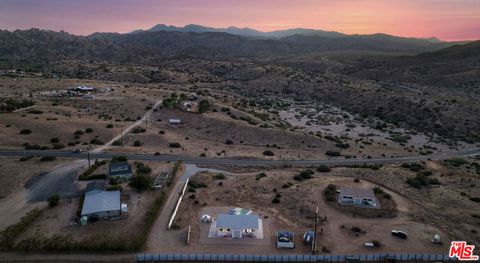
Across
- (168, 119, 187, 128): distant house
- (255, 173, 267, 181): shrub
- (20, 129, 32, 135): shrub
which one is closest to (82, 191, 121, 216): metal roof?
(255, 173, 267, 181): shrub

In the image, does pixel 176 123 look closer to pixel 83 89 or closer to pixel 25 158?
pixel 25 158

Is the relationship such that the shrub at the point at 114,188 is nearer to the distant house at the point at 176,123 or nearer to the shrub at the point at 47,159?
the shrub at the point at 47,159

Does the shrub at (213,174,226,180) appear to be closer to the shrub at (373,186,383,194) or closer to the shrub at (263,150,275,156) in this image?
the shrub at (263,150,275,156)

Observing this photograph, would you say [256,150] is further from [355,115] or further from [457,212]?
[355,115]

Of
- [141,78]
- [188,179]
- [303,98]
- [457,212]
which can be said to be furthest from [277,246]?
[141,78]

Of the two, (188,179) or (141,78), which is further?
(141,78)
